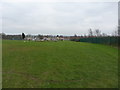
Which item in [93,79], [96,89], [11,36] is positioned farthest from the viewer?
[11,36]

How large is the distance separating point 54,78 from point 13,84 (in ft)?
4.23

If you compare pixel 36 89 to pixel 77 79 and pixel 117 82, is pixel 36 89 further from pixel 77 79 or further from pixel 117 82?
pixel 117 82

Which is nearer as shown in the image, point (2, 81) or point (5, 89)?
point (5, 89)

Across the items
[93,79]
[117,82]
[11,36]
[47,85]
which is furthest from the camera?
[11,36]

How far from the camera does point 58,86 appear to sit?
3.44 meters

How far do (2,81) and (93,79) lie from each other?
2911 mm

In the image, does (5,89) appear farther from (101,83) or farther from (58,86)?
(101,83)

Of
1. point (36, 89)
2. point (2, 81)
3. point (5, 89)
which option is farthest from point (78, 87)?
point (2, 81)

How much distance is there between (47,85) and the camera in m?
3.52

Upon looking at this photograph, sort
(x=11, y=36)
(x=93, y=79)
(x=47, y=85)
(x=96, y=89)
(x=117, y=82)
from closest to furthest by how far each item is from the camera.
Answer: (x=96, y=89), (x=47, y=85), (x=117, y=82), (x=93, y=79), (x=11, y=36)

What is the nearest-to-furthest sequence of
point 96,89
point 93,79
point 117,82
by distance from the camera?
point 96,89, point 117,82, point 93,79

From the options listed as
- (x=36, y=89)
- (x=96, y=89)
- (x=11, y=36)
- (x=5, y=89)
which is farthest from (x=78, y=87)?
(x=11, y=36)

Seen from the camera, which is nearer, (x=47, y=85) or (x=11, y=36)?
(x=47, y=85)

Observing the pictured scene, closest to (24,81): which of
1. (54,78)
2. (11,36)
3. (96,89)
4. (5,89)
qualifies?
(5,89)
